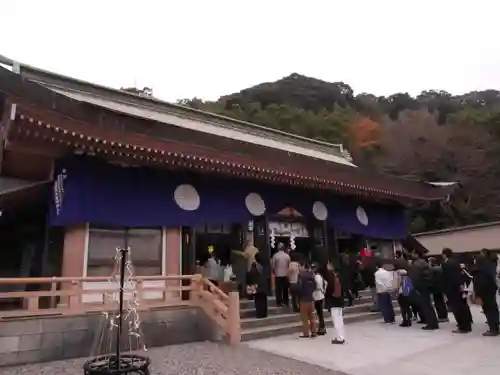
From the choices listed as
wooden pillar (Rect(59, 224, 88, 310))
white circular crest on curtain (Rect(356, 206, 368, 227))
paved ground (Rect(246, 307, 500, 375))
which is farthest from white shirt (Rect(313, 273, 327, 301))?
white circular crest on curtain (Rect(356, 206, 368, 227))

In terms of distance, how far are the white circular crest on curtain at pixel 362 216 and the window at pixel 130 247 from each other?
7.04 m

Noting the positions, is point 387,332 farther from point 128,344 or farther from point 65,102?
point 65,102

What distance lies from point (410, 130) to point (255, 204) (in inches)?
1411

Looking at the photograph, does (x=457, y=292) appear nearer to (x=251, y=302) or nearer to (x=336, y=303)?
(x=336, y=303)

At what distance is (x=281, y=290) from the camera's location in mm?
10625

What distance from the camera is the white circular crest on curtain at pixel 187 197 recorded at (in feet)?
32.7

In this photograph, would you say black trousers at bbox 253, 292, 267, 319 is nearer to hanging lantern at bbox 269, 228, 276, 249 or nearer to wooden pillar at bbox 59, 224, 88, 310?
hanging lantern at bbox 269, 228, 276, 249

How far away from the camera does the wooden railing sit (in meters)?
7.05

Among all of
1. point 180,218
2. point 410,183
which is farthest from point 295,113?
point 180,218

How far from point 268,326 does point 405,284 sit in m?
3.30

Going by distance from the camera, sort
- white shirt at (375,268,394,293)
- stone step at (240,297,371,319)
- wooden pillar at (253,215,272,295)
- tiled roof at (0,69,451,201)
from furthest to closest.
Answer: wooden pillar at (253,215,272,295)
white shirt at (375,268,394,293)
stone step at (240,297,371,319)
tiled roof at (0,69,451,201)

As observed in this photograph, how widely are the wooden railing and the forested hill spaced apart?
2781 cm

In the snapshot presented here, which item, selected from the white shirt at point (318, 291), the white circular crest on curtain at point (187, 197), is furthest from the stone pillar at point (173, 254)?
the white shirt at point (318, 291)

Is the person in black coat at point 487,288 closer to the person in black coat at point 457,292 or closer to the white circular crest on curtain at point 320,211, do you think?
the person in black coat at point 457,292
